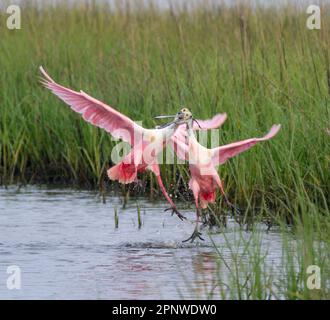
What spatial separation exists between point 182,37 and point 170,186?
2045mm

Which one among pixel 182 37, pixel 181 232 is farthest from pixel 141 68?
pixel 181 232

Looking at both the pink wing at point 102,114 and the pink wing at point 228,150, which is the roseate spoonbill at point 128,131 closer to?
the pink wing at point 102,114

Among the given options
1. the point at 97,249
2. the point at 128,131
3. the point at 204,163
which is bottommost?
Answer: the point at 97,249

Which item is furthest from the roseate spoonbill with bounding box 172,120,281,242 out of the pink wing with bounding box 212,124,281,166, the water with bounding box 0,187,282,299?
the water with bounding box 0,187,282,299

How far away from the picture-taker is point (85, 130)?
1344 cm

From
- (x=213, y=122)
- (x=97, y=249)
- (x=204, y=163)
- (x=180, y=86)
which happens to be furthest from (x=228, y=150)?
(x=180, y=86)

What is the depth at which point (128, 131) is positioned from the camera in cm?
1115

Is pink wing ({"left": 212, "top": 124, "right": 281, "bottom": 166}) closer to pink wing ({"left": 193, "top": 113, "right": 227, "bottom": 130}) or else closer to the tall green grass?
the tall green grass

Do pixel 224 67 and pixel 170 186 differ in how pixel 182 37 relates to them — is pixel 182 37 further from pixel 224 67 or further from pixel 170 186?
pixel 170 186

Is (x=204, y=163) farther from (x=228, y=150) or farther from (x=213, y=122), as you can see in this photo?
(x=213, y=122)

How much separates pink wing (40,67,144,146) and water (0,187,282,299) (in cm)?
84

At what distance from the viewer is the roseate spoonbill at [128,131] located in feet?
35.4

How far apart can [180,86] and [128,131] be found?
2023mm

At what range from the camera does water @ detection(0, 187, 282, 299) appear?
913cm
